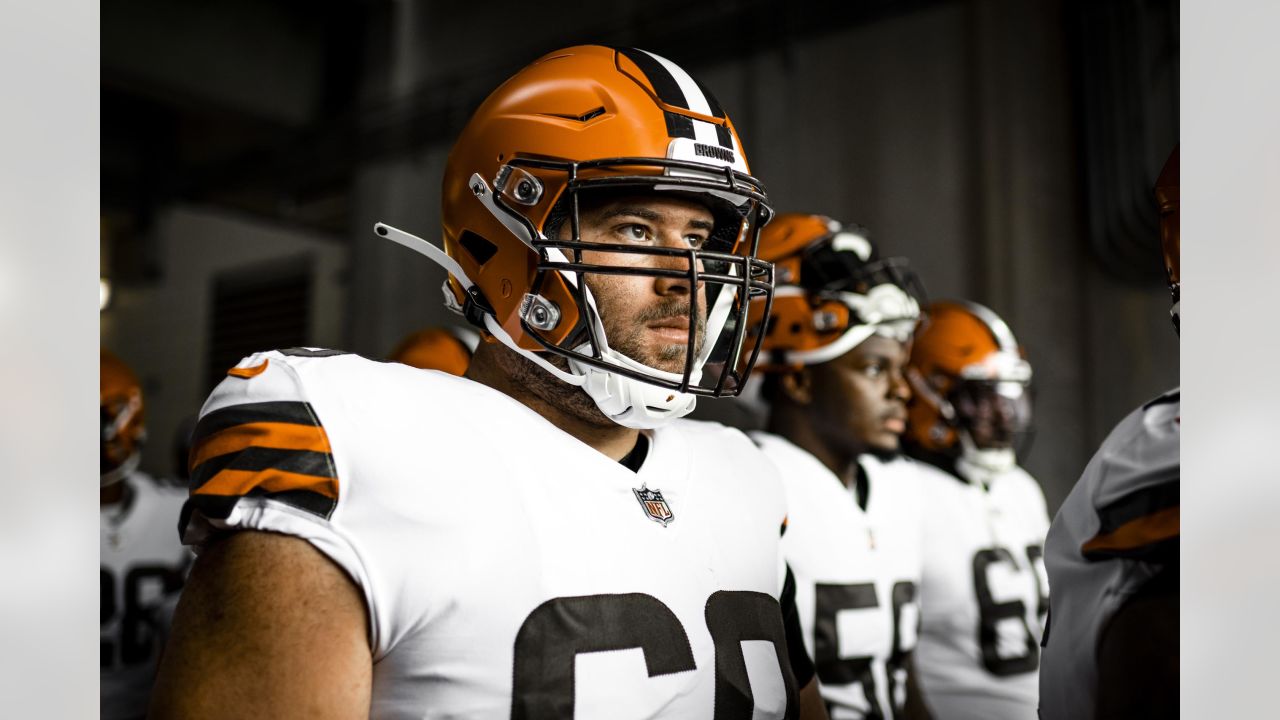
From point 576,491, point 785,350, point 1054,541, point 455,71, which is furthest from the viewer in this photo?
point 455,71

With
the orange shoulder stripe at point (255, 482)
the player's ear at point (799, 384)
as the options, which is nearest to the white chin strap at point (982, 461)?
the player's ear at point (799, 384)

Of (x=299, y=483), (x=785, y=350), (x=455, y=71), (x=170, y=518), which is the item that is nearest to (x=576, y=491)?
(x=299, y=483)

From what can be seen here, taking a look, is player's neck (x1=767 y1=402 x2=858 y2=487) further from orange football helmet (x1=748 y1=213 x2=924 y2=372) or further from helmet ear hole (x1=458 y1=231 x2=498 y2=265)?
helmet ear hole (x1=458 y1=231 x2=498 y2=265)

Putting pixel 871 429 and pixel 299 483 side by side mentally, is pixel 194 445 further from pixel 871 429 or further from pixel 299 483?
pixel 871 429

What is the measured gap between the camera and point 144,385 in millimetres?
4246

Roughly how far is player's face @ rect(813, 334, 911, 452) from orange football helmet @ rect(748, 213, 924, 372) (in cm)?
3

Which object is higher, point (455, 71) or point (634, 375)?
point (455, 71)

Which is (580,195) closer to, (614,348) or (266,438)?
(614,348)

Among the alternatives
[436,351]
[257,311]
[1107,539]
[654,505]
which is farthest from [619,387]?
[257,311]

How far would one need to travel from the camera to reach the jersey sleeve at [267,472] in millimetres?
811

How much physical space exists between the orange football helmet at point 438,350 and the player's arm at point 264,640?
5.05 ft

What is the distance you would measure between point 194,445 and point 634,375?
1.29 ft

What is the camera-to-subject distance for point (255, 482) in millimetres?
812
